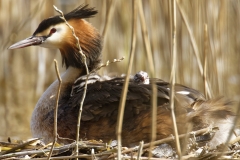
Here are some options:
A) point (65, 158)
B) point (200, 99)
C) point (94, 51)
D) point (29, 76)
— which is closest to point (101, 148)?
point (65, 158)

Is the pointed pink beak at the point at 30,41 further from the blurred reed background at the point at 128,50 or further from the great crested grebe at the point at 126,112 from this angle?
the great crested grebe at the point at 126,112

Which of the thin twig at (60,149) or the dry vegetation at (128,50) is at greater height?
the dry vegetation at (128,50)

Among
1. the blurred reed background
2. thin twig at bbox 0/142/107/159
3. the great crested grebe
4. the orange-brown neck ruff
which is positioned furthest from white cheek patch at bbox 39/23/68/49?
thin twig at bbox 0/142/107/159

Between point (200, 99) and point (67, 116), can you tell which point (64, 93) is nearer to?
point (67, 116)

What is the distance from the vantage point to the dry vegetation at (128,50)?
18.6 feet

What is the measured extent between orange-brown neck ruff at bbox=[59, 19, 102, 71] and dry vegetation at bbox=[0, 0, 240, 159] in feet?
1.10

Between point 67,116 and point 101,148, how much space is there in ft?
3.18

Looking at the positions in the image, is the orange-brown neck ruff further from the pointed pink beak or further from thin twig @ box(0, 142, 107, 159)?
thin twig @ box(0, 142, 107, 159)

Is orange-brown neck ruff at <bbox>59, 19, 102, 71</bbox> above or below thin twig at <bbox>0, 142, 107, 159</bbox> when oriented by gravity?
above

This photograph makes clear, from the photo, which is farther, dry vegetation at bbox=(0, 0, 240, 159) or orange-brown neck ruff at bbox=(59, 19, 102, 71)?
dry vegetation at bbox=(0, 0, 240, 159)

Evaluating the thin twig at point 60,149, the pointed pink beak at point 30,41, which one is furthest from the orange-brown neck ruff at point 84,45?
the thin twig at point 60,149

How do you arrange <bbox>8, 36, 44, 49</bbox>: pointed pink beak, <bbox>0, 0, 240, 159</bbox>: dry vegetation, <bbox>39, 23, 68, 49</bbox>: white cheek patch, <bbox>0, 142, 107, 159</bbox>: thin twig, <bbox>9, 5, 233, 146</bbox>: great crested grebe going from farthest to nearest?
<bbox>0, 0, 240, 159</bbox>: dry vegetation → <bbox>39, 23, 68, 49</bbox>: white cheek patch → <bbox>8, 36, 44, 49</bbox>: pointed pink beak → <bbox>9, 5, 233, 146</bbox>: great crested grebe → <bbox>0, 142, 107, 159</bbox>: thin twig

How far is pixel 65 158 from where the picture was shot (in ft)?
11.3

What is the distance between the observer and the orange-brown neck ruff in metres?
5.17
